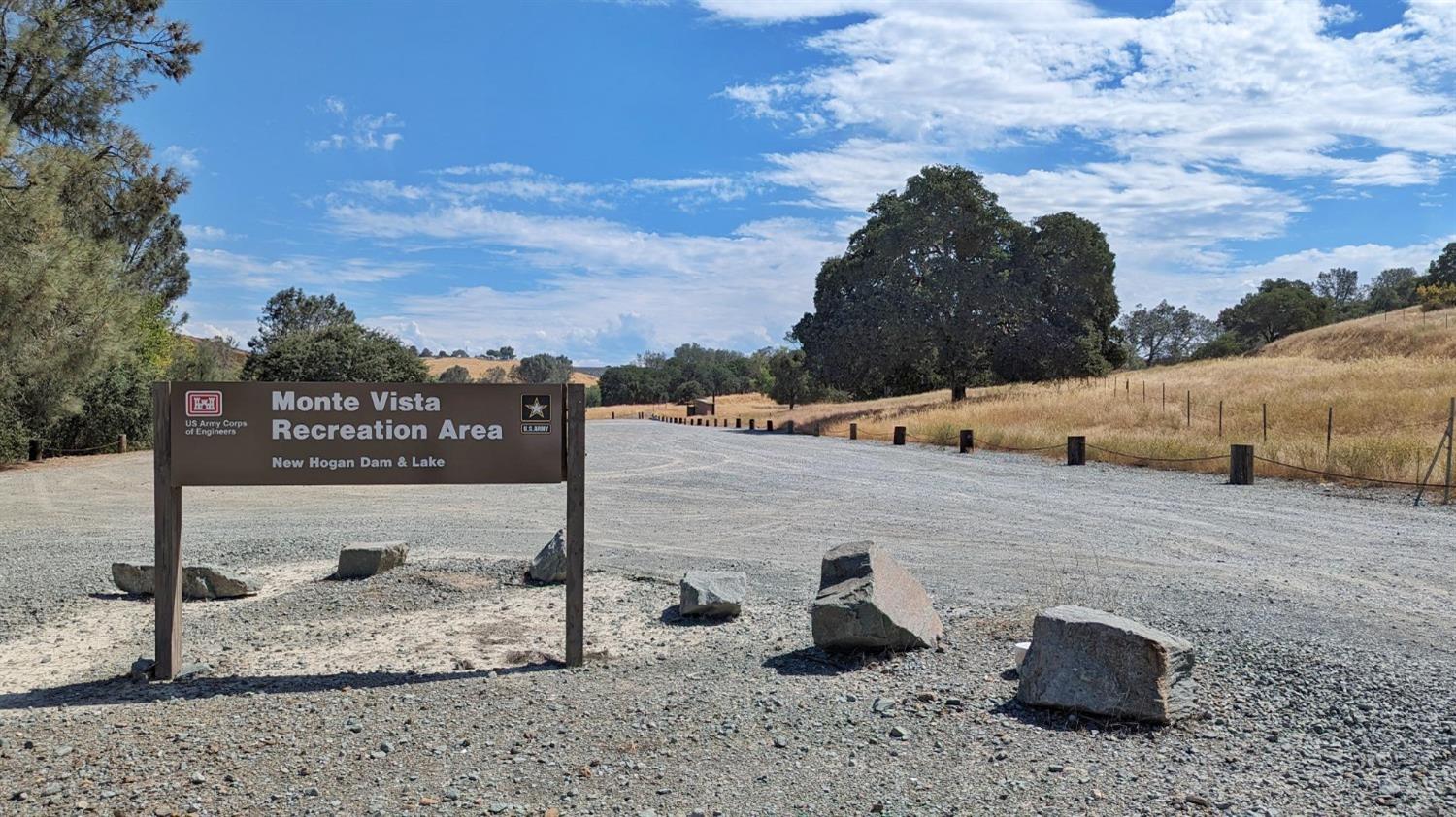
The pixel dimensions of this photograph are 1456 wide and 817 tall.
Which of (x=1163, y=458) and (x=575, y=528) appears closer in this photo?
(x=575, y=528)

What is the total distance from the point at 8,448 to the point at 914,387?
5749 centimetres

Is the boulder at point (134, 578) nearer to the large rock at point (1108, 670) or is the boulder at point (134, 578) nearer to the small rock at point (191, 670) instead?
the small rock at point (191, 670)

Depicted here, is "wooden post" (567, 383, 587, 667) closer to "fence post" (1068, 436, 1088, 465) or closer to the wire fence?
the wire fence

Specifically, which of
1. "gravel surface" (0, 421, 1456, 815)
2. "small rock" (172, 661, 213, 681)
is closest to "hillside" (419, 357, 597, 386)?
"gravel surface" (0, 421, 1456, 815)

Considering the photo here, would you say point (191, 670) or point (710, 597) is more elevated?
point (710, 597)

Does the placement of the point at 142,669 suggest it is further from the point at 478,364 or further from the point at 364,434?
the point at 478,364

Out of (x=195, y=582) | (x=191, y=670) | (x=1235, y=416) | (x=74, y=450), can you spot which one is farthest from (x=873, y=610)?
(x=74, y=450)

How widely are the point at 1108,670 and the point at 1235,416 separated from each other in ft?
85.8

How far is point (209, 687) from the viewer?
5.46m

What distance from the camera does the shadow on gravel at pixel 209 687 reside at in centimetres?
529

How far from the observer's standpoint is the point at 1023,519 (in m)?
12.7

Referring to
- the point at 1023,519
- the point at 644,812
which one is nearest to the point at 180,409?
the point at 644,812

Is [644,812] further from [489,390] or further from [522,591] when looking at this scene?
[522,591]

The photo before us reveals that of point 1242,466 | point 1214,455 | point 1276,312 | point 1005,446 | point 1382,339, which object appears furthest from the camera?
point 1276,312
